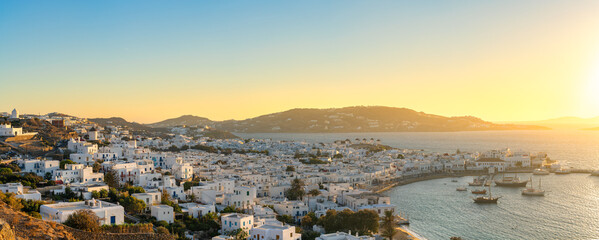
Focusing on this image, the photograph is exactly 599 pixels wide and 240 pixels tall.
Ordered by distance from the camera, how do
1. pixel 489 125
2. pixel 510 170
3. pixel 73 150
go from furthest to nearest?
1. pixel 489 125
2. pixel 510 170
3. pixel 73 150

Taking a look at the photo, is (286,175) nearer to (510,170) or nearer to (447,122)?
(510,170)

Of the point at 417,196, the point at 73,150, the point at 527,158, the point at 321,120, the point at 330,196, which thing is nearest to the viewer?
the point at 330,196

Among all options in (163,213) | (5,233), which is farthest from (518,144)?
(5,233)

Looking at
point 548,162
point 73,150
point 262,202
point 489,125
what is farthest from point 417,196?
point 489,125

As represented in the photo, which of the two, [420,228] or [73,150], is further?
[73,150]

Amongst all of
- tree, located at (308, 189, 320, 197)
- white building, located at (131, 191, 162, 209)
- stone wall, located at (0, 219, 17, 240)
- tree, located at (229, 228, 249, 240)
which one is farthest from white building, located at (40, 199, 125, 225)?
tree, located at (308, 189, 320, 197)

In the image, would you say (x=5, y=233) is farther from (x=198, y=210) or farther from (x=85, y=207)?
(x=198, y=210)

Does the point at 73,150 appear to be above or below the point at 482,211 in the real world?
above
